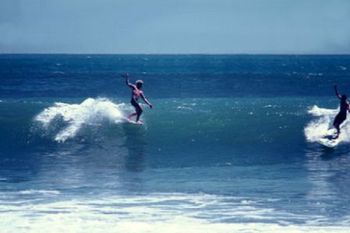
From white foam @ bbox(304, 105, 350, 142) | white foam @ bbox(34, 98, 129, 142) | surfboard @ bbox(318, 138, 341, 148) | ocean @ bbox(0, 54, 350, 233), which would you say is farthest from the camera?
white foam @ bbox(34, 98, 129, 142)

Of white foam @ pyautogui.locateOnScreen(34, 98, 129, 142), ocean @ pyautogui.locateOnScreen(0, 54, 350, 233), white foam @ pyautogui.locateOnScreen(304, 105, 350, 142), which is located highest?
white foam @ pyautogui.locateOnScreen(34, 98, 129, 142)

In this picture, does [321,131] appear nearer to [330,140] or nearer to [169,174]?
[330,140]

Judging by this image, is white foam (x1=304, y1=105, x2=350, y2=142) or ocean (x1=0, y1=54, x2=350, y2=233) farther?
white foam (x1=304, y1=105, x2=350, y2=142)

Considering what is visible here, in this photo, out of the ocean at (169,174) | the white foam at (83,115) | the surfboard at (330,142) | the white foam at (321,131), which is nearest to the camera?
the ocean at (169,174)

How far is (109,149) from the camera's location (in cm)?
1930

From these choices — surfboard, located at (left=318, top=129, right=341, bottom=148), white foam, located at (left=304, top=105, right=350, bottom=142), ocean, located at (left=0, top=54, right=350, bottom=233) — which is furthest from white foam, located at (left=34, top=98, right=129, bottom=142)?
surfboard, located at (left=318, top=129, right=341, bottom=148)

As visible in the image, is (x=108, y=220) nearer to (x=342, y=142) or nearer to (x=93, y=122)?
(x=342, y=142)

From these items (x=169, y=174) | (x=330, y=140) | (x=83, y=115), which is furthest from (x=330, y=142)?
(x=83, y=115)

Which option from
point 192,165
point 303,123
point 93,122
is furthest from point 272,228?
point 303,123

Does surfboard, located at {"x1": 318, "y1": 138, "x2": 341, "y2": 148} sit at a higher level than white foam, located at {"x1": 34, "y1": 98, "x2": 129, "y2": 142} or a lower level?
lower

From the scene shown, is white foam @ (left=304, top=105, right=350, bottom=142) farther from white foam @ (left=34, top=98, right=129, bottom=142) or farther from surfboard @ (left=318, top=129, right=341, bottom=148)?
white foam @ (left=34, top=98, right=129, bottom=142)

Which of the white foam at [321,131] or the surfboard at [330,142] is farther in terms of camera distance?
the white foam at [321,131]

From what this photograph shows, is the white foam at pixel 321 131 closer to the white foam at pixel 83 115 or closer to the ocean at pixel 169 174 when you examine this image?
the ocean at pixel 169 174

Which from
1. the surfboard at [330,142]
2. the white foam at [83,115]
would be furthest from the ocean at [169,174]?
the surfboard at [330,142]
